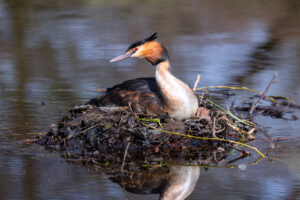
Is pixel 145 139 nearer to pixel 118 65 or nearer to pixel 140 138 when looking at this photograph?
pixel 140 138

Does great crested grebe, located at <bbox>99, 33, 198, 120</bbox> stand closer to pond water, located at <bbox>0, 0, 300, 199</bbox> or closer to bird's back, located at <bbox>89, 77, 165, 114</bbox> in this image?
bird's back, located at <bbox>89, 77, 165, 114</bbox>

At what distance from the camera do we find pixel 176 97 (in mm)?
5695

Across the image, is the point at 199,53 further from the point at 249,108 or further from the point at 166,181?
the point at 166,181

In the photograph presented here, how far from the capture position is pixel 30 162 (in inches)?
197

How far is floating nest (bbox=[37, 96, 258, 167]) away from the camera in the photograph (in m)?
5.26

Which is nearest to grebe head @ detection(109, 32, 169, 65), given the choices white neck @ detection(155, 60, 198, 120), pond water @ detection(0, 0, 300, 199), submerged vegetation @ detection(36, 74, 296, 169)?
white neck @ detection(155, 60, 198, 120)

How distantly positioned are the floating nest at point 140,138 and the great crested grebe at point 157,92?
137mm

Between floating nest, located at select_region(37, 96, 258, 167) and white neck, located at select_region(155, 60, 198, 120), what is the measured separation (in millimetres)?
108

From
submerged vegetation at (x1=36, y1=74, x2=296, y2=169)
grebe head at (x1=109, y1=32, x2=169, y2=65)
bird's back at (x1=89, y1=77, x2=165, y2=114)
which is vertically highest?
grebe head at (x1=109, y1=32, x2=169, y2=65)

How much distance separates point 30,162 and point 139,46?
1680mm

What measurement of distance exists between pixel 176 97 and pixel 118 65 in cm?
294

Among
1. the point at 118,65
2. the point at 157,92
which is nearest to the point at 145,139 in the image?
the point at 157,92

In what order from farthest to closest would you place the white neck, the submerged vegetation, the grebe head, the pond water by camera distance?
the grebe head → the white neck → the submerged vegetation → the pond water

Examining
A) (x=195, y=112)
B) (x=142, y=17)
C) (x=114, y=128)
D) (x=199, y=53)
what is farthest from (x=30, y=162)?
(x=142, y=17)
